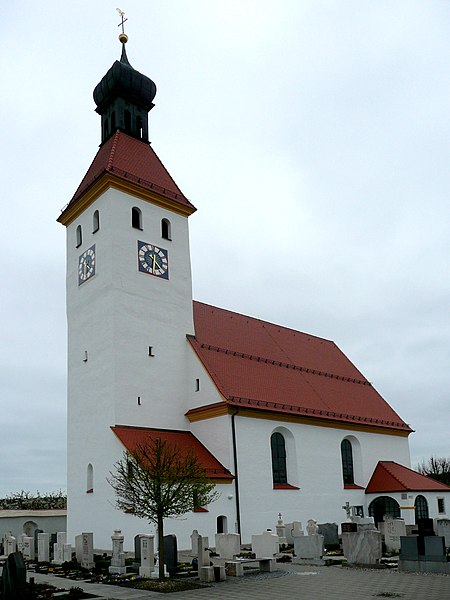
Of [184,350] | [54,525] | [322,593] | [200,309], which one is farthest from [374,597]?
[54,525]

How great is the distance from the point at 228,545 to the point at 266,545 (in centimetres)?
136

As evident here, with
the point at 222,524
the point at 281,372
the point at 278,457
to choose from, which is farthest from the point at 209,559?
the point at 281,372

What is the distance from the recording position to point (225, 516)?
960 inches

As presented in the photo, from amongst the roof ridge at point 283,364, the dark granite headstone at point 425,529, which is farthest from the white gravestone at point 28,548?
the dark granite headstone at point 425,529

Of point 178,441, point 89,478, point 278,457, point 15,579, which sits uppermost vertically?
point 178,441

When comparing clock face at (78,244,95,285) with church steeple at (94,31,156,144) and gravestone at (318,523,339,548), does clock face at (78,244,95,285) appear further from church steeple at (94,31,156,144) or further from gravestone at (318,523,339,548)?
gravestone at (318,523,339,548)

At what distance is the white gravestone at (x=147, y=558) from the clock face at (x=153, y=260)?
42.4 feet

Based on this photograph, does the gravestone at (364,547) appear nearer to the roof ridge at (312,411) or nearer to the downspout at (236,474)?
the downspout at (236,474)

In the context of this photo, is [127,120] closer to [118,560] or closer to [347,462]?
[347,462]

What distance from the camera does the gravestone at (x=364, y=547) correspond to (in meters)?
18.1

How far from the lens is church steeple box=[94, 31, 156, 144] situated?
30.9 meters

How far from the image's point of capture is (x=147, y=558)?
17.0 m

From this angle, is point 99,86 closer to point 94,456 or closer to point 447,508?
point 94,456

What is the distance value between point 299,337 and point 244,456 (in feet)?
42.8
